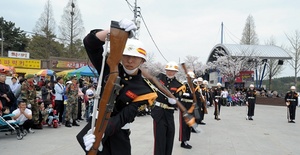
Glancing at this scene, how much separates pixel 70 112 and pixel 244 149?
19.4 feet

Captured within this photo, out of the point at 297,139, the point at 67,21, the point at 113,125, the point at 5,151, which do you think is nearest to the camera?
the point at 113,125

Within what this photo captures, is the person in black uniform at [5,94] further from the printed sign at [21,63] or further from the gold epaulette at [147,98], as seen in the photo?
the printed sign at [21,63]

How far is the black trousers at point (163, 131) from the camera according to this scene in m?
5.31

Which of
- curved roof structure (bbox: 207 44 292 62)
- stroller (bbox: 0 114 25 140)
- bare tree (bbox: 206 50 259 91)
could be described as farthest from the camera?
bare tree (bbox: 206 50 259 91)

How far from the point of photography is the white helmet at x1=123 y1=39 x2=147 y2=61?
270 centimetres

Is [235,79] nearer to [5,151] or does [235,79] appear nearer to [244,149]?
[244,149]

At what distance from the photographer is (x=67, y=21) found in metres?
38.3

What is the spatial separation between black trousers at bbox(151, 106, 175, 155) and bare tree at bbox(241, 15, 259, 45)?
51343mm

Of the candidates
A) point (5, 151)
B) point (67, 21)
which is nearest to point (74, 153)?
→ point (5, 151)

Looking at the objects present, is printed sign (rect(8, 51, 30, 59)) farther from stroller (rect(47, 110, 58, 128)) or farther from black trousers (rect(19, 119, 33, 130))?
black trousers (rect(19, 119, 33, 130))

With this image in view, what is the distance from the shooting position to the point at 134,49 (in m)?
2.72

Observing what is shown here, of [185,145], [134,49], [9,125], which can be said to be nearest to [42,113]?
[9,125]

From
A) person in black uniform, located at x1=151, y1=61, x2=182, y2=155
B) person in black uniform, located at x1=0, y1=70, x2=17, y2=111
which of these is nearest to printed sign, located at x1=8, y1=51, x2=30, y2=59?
person in black uniform, located at x1=0, y1=70, x2=17, y2=111

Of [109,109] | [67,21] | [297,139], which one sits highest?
[67,21]
